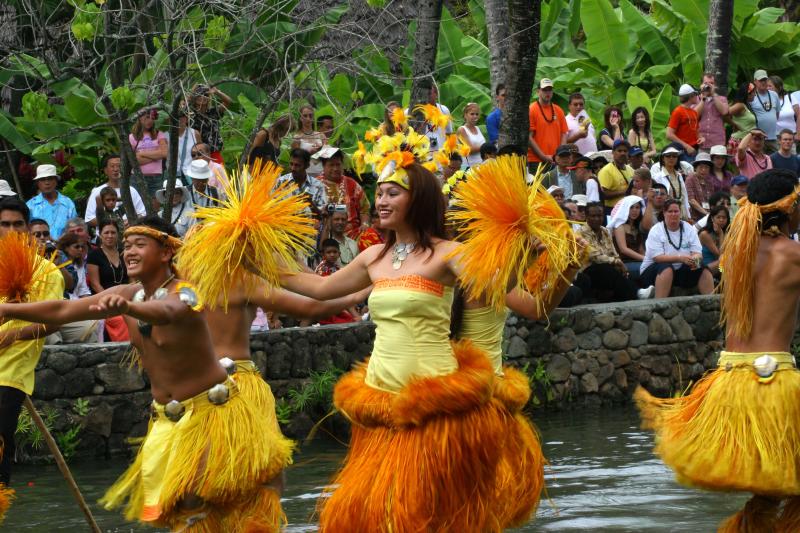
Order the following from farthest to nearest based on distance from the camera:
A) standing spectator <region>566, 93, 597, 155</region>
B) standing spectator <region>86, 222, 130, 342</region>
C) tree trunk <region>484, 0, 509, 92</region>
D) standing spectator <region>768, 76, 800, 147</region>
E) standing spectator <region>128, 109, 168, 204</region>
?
standing spectator <region>768, 76, 800, 147</region>
standing spectator <region>566, 93, 597, 155</region>
tree trunk <region>484, 0, 509, 92</region>
standing spectator <region>128, 109, 168, 204</region>
standing spectator <region>86, 222, 130, 342</region>

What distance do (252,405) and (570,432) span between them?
4740 millimetres

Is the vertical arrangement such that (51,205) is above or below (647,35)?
below

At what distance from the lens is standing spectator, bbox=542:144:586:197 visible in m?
12.4

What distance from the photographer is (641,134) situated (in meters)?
14.3

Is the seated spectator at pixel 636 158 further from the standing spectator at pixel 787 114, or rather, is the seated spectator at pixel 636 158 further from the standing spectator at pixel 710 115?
the standing spectator at pixel 787 114

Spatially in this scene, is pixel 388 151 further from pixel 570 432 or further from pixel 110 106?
pixel 110 106

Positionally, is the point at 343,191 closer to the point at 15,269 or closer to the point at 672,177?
the point at 672,177

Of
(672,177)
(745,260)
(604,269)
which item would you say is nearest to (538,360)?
(604,269)

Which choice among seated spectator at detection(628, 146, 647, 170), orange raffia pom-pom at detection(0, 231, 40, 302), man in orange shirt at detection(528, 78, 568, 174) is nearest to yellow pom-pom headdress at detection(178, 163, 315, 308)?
orange raffia pom-pom at detection(0, 231, 40, 302)

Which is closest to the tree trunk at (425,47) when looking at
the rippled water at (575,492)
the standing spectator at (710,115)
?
the standing spectator at (710,115)

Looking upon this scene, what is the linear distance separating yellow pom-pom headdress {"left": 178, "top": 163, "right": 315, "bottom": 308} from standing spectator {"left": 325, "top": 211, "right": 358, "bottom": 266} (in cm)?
498

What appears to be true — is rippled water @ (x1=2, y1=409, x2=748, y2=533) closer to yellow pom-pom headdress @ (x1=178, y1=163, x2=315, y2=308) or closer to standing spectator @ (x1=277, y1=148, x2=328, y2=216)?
yellow pom-pom headdress @ (x1=178, y1=163, x2=315, y2=308)

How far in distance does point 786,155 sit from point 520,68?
4.54m

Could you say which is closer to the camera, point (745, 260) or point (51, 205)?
point (745, 260)
